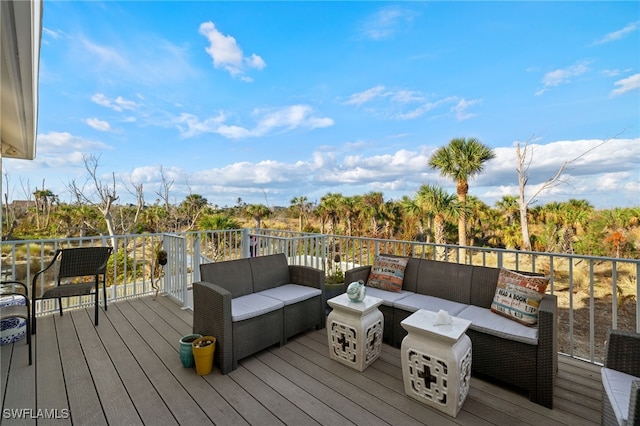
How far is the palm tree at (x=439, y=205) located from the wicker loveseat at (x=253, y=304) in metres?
10.4

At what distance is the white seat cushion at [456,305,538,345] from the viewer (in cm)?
197

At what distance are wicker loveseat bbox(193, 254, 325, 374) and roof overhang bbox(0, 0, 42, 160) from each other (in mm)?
1969

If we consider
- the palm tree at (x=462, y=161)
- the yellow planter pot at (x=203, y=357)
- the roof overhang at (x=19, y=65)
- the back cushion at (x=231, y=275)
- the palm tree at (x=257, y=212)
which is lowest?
the yellow planter pot at (x=203, y=357)

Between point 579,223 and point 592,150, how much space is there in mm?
3938

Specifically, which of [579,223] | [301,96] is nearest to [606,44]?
[579,223]

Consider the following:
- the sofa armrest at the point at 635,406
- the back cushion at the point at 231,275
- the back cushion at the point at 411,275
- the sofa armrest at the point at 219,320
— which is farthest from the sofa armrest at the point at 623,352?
the back cushion at the point at 231,275

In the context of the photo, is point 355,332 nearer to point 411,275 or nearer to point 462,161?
point 411,275

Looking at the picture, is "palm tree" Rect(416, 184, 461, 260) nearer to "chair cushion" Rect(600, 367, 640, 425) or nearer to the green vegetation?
the green vegetation

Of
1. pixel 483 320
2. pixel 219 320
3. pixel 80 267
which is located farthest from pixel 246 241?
pixel 483 320

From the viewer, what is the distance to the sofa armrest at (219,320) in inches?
89.3

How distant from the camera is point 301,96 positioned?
33.7 ft

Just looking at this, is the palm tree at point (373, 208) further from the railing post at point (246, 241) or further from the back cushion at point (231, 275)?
the back cushion at point (231, 275)

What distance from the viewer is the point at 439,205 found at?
12.2 meters

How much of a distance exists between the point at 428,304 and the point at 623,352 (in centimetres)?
130
